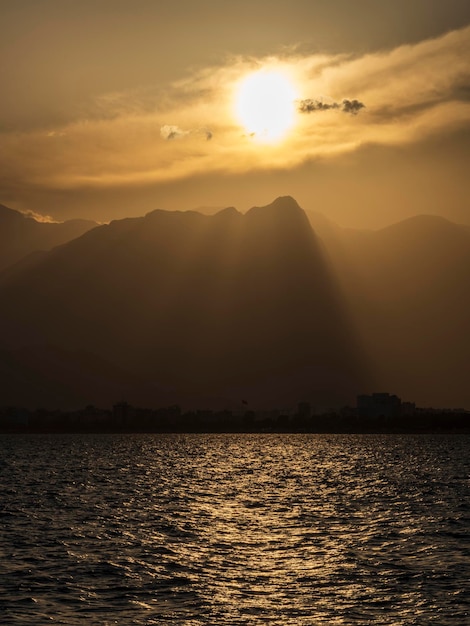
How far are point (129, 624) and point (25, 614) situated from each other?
17.7ft

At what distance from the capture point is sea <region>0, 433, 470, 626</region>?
44.4m

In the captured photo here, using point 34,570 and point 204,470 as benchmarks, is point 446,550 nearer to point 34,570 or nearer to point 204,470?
point 34,570

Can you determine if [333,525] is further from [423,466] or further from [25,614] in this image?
[423,466]

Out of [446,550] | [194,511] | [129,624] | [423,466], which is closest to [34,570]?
[129,624]

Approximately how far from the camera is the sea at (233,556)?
1750 inches

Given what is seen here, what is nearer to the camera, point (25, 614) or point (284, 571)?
point (25, 614)

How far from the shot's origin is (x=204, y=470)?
174 m

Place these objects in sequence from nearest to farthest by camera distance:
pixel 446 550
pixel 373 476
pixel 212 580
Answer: pixel 212 580, pixel 446 550, pixel 373 476

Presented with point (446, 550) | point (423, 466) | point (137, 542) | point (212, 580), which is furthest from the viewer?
point (423, 466)

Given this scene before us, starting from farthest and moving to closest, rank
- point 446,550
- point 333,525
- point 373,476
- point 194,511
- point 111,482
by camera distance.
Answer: point 373,476 → point 111,482 → point 194,511 → point 333,525 → point 446,550

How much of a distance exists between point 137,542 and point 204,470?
348ft

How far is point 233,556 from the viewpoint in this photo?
200 feet

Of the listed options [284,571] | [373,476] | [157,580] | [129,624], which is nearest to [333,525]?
[284,571]

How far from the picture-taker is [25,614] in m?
43.2
